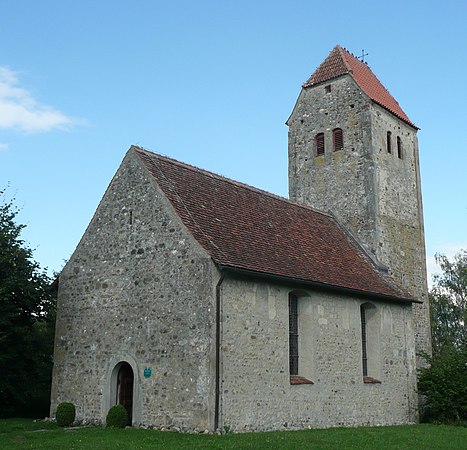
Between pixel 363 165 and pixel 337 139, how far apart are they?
2.21 meters

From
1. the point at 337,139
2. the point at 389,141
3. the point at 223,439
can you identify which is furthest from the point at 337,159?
the point at 223,439

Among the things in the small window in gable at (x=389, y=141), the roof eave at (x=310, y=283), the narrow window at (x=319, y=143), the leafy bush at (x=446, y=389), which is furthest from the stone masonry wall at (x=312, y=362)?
the narrow window at (x=319, y=143)

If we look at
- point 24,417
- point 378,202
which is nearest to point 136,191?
point 24,417

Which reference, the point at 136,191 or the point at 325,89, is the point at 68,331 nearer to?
the point at 136,191

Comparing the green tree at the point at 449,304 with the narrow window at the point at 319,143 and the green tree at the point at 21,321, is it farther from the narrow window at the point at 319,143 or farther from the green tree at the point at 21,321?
the green tree at the point at 21,321

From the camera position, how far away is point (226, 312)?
1781cm

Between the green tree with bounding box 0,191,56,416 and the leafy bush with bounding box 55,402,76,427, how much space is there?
11.4 ft

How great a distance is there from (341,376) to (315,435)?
4548 millimetres

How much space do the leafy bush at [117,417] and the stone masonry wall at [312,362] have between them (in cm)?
315

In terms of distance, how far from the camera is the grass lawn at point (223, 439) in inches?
567

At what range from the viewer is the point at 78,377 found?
66.4 feet

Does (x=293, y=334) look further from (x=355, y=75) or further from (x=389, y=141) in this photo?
(x=355, y=75)

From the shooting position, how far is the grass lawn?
567 inches

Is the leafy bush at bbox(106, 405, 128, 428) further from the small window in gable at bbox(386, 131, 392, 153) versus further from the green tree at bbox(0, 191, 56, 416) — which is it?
the small window in gable at bbox(386, 131, 392, 153)
